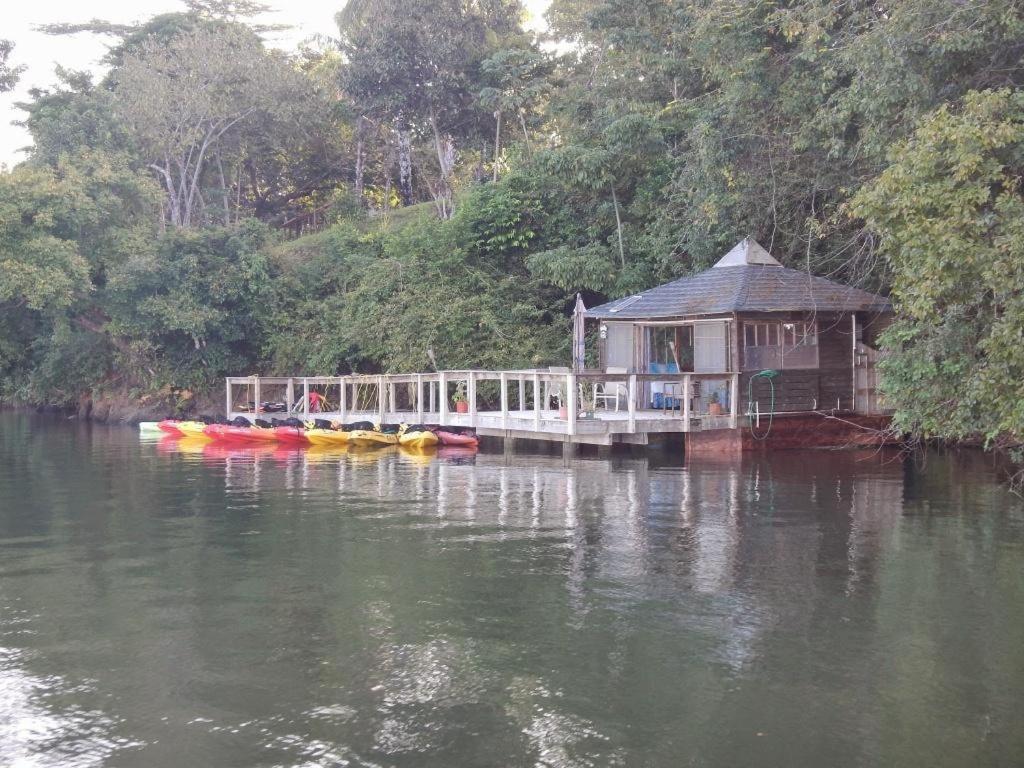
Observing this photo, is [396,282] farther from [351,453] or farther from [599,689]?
[599,689]

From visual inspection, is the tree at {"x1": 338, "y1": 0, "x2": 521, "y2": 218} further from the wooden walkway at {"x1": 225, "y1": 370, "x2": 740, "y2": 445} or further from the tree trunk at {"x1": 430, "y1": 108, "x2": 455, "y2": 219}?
the wooden walkway at {"x1": 225, "y1": 370, "x2": 740, "y2": 445}

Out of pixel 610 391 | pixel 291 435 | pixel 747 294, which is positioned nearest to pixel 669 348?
→ pixel 610 391

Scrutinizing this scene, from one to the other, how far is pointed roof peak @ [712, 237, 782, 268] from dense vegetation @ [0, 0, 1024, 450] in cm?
96

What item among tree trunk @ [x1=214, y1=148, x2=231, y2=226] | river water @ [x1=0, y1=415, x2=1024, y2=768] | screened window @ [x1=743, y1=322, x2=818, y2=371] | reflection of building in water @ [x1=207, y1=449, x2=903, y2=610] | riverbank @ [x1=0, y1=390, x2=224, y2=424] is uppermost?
tree trunk @ [x1=214, y1=148, x2=231, y2=226]

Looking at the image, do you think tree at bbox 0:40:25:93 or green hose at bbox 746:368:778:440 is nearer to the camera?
green hose at bbox 746:368:778:440

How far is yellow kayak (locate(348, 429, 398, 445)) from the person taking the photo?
23250 millimetres

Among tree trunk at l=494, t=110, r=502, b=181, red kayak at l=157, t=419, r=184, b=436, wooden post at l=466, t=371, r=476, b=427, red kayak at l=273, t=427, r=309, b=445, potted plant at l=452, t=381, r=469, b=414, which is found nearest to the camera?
wooden post at l=466, t=371, r=476, b=427

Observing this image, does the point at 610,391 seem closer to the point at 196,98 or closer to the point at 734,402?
the point at 734,402

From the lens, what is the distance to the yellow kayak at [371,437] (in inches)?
915

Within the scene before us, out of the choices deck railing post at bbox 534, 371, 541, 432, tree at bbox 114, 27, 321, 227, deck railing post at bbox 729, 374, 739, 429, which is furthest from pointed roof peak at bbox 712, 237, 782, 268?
tree at bbox 114, 27, 321, 227

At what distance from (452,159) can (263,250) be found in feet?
29.7

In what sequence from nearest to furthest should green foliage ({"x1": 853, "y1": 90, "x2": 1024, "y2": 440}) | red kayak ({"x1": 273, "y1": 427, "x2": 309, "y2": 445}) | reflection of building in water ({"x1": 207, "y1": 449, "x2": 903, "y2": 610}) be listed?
reflection of building in water ({"x1": 207, "y1": 449, "x2": 903, "y2": 610}), green foliage ({"x1": 853, "y1": 90, "x2": 1024, "y2": 440}), red kayak ({"x1": 273, "y1": 427, "x2": 309, "y2": 445})

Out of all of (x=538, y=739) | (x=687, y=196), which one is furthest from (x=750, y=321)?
(x=538, y=739)

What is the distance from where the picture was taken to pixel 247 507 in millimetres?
14508
